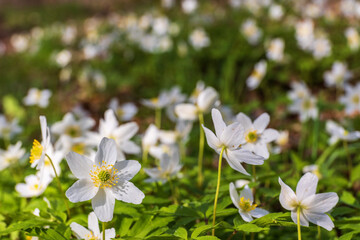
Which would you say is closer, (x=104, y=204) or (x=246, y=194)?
(x=104, y=204)

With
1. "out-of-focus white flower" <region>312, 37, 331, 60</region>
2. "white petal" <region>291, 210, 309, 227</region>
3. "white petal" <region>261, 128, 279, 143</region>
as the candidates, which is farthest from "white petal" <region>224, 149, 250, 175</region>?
"out-of-focus white flower" <region>312, 37, 331, 60</region>

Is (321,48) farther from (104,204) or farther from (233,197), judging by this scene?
(104,204)

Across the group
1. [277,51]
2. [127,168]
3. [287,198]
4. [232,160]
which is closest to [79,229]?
[127,168]

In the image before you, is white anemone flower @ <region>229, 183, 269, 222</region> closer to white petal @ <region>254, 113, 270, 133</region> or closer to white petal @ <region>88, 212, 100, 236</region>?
white petal @ <region>254, 113, 270, 133</region>

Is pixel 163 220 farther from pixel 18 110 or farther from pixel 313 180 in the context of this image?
pixel 18 110

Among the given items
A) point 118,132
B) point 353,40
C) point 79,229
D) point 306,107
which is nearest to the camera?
point 79,229

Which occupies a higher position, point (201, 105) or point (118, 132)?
point (201, 105)
